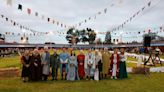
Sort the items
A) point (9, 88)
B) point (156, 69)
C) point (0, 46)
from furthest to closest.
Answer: point (0, 46), point (156, 69), point (9, 88)

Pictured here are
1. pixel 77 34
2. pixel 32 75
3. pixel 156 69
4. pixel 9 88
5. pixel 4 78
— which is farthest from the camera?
pixel 77 34

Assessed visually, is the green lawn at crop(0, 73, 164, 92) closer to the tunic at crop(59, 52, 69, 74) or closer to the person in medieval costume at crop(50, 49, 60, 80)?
the person in medieval costume at crop(50, 49, 60, 80)

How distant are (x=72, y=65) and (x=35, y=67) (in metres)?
2.02

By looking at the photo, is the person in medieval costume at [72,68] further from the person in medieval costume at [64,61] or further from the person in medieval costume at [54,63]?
the person in medieval costume at [54,63]

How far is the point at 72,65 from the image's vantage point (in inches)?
717

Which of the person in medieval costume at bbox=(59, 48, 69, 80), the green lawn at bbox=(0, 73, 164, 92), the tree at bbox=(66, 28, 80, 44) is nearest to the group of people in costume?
the person in medieval costume at bbox=(59, 48, 69, 80)

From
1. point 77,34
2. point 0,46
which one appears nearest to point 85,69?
point 0,46

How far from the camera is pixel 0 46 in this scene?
199ft

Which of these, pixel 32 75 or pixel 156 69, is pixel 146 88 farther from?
pixel 156 69

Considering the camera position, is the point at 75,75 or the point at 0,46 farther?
the point at 0,46

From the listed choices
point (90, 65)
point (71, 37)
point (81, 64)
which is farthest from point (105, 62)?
point (71, 37)

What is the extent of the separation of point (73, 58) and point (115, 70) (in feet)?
Answer: 8.42

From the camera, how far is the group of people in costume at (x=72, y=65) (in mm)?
17531

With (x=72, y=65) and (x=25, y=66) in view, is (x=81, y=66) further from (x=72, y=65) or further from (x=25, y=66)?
(x=25, y=66)
